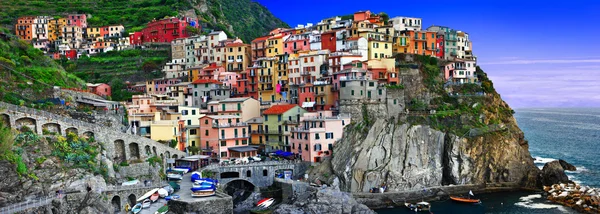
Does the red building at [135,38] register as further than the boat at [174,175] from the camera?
Yes

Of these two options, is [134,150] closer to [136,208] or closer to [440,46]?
[136,208]

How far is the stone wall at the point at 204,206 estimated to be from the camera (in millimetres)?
46594

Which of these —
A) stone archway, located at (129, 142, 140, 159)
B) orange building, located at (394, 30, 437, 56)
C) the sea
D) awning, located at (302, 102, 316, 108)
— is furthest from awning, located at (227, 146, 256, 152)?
orange building, located at (394, 30, 437, 56)

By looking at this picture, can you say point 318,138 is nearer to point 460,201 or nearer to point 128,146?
point 460,201

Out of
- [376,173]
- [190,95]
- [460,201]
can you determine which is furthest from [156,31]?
[460,201]

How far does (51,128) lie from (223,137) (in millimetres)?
20821

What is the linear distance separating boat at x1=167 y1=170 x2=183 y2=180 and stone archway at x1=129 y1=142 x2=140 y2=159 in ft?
11.4

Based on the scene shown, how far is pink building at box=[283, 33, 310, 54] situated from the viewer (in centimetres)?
8681

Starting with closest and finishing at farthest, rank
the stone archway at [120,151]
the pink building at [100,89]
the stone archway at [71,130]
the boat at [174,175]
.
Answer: the stone archway at [71,130] < the stone archway at [120,151] < the boat at [174,175] < the pink building at [100,89]

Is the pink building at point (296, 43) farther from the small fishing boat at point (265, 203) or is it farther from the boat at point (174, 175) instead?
the boat at point (174, 175)

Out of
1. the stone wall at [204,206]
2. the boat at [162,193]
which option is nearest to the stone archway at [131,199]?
the boat at [162,193]

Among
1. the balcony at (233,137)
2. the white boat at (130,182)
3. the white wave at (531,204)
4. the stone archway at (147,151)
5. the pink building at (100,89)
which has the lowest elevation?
the white wave at (531,204)

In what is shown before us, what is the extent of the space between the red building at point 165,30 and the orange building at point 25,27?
21301mm

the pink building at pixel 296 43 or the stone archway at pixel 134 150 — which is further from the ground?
the pink building at pixel 296 43
